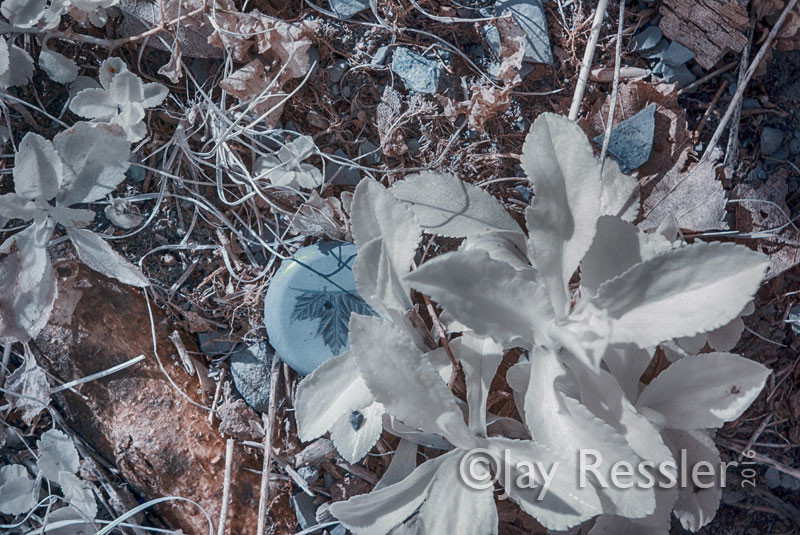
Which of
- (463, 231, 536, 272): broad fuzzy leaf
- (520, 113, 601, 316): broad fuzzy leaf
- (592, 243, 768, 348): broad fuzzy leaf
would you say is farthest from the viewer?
(463, 231, 536, 272): broad fuzzy leaf

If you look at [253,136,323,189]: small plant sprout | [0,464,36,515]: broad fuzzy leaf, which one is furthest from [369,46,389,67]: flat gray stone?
[0,464,36,515]: broad fuzzy leaf

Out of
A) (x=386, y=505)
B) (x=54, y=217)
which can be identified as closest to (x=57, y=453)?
(x=54, y=217)

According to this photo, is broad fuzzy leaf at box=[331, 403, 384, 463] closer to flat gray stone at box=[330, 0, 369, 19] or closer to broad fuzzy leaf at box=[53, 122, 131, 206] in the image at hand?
broad fuzzy leaf at box=[53, 122, 131, 206]

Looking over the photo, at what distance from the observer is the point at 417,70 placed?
1.10 meters

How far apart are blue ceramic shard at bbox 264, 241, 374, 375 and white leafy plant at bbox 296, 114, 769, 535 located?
0.52ft

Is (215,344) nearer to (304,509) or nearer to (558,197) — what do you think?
(304,509)

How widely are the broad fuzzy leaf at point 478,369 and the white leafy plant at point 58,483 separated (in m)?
0.69

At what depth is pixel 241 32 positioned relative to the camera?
3.59ft

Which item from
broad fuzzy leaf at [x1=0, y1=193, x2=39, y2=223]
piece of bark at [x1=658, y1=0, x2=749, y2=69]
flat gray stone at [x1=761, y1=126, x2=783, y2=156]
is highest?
piece of bark at [x1=658, y1=0, x2=749, y2=69]

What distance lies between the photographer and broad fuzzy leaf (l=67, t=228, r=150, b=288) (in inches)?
41.9

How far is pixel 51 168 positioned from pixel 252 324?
410mm

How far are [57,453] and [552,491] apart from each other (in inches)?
32.7

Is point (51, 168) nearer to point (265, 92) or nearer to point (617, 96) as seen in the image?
point (265, 92)

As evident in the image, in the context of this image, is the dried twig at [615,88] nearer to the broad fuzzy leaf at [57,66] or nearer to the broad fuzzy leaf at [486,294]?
the broad fuzzy leaf at [486,294]
